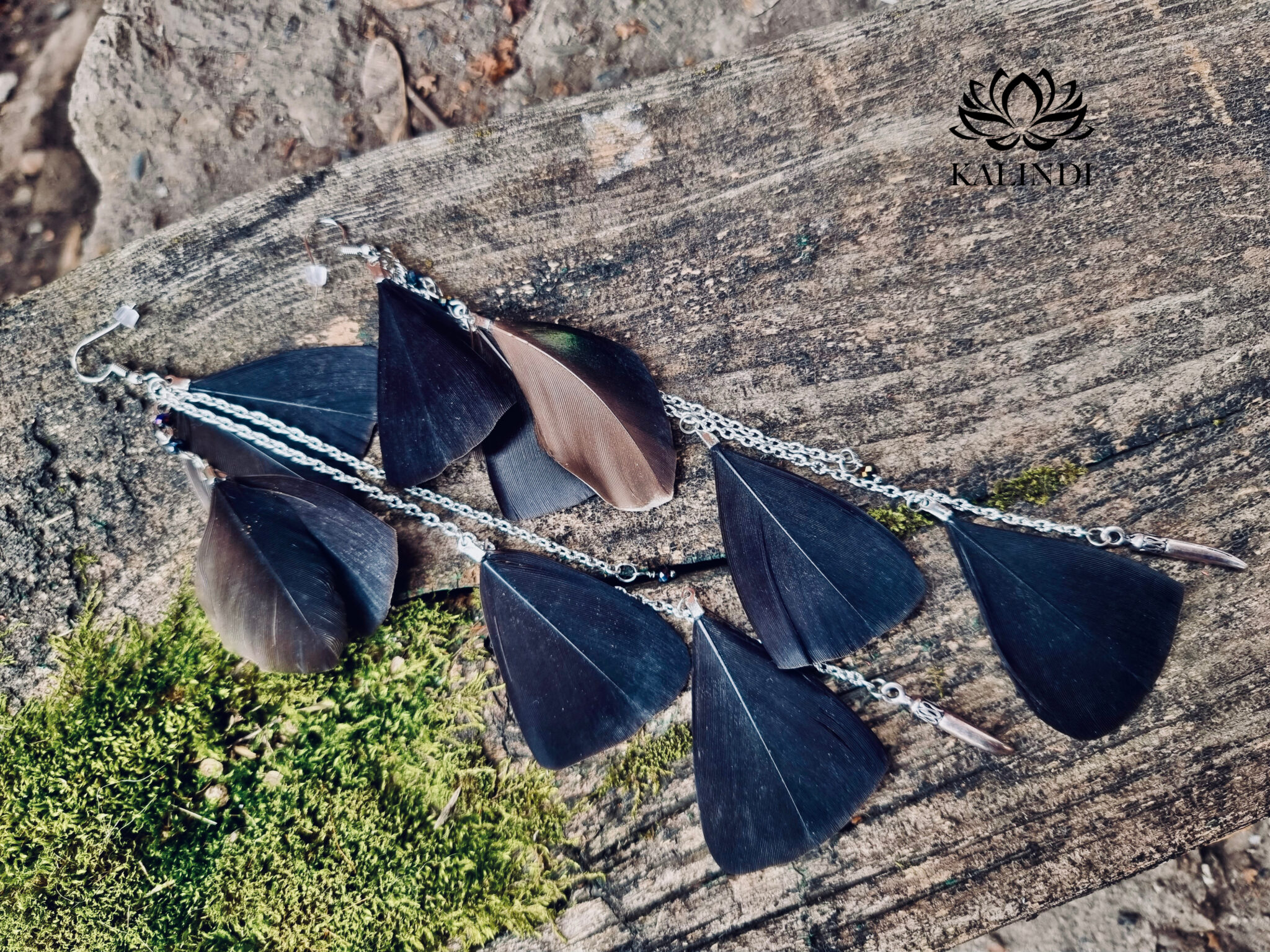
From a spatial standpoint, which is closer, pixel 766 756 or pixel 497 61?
pixel 766 756

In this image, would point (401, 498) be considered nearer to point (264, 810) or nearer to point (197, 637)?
point (197, 637)

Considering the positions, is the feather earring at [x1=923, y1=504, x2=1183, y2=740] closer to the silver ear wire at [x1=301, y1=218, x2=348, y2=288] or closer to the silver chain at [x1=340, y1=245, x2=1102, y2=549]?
the silver chain at [x1=340, y1=245, x2=1102, y2=549]

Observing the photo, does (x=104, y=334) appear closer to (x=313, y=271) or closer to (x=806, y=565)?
(x=313, y=271)

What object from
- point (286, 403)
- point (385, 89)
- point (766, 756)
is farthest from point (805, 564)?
point (385, 89)

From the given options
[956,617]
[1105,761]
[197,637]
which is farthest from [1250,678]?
[197,637]

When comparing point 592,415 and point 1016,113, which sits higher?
point 1016,113

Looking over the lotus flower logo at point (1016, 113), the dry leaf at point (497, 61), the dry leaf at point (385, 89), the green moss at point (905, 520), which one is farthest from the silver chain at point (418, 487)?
the dry leaf at point (497, 61)
